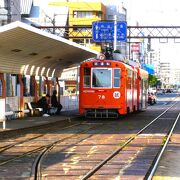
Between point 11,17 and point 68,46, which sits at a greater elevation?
point 11,17

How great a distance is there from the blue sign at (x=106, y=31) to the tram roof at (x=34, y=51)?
14571 mm

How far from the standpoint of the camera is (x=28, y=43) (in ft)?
83.3

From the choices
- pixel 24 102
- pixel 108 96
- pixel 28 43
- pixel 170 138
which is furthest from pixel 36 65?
pixel 170 138

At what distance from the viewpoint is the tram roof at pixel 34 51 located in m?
22.6

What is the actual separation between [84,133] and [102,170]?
10253 mm

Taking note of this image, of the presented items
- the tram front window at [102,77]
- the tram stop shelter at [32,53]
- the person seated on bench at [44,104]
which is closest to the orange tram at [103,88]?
the tram front window at [102,77]

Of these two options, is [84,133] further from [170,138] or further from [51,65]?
[51,65]

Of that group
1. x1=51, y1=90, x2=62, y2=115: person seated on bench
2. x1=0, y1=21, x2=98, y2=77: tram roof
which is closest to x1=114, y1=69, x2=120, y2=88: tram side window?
x1=0, y1=21, x2=98, y2=77: tram roof

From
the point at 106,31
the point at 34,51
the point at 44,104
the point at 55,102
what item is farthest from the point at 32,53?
the point at 106,31

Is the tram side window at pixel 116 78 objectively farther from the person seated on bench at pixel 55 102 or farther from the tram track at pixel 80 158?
the tram track at pixel 80 158

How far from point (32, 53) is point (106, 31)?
985 inches

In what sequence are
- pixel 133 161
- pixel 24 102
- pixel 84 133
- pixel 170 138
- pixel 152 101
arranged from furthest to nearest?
pixel 152 101
pixel 24 102
pixel 84 133
pixel 170 138
pixel 133 161

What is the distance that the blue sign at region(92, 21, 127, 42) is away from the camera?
170 feet

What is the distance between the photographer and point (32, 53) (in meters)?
28.3
